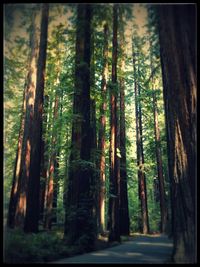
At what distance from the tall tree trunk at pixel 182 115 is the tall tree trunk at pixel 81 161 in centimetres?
372

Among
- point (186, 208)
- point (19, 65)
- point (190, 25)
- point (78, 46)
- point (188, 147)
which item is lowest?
point (186, 208)

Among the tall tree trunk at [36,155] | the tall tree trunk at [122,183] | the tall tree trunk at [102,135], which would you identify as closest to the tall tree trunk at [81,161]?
the tall tree trunk at [36,155]

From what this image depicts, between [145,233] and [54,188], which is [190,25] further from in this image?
[145,233]

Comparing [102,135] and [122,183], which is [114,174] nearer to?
[102,135]

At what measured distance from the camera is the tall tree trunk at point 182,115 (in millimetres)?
8016

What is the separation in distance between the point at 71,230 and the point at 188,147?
5401 millimetres

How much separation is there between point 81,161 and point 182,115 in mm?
4513

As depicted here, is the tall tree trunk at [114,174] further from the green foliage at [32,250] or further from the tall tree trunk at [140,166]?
the tall tree trunk at [140,166]

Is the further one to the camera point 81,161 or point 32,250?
point 81,161

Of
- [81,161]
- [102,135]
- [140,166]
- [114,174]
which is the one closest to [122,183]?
Result: [102,135]

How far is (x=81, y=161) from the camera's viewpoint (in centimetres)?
1156

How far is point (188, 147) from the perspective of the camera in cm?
836

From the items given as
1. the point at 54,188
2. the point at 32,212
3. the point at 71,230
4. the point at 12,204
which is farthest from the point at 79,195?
the point at 54,188

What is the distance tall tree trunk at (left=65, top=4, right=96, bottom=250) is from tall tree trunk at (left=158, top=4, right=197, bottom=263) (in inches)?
146
